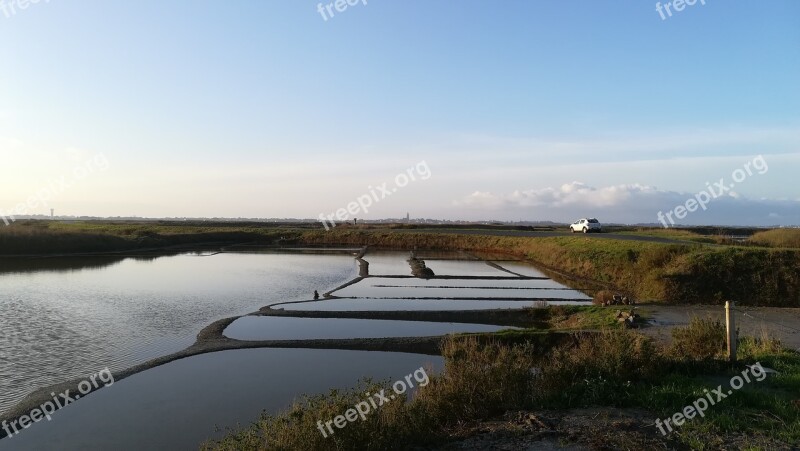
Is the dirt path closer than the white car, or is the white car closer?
the dirt path

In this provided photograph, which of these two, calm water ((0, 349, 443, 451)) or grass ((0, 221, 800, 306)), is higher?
grass ((0, 221, 800, 306))

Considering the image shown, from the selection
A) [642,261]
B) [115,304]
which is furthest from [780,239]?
[115,304]

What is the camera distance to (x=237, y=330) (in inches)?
709

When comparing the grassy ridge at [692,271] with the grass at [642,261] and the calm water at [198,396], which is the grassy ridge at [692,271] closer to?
the grass at [642,261]

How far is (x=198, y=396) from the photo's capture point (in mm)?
11375

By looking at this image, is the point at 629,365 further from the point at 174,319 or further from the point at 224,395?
the point at 174,319

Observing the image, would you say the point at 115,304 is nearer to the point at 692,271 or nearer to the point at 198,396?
the point at 198,396

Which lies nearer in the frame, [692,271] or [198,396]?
→ [198,396]

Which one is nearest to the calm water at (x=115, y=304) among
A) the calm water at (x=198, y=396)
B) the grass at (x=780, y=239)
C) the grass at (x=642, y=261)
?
the calm water at (x=198, y=396)

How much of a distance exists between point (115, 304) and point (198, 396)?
13.3 m

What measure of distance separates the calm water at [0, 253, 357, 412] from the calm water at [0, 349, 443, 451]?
1.50 metres

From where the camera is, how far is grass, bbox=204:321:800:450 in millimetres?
6566

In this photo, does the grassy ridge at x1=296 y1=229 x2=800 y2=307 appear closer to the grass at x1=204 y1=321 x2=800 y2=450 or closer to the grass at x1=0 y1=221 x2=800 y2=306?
the grass at x1=0 y1=221 x2=800 y2=306

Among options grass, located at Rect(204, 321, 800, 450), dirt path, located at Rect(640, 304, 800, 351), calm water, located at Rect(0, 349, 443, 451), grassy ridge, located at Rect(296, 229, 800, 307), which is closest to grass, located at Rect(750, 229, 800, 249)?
grassy ridge, located at Rect(296, 229, 800, 307)
